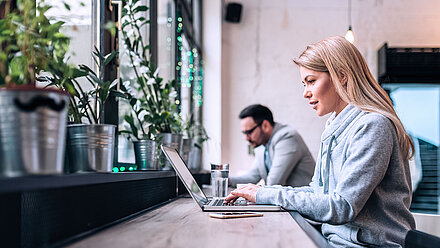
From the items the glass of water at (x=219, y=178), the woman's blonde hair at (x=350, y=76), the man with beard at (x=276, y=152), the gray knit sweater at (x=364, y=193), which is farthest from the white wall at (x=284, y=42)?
the gray knit sweater at (x=364, y=193)

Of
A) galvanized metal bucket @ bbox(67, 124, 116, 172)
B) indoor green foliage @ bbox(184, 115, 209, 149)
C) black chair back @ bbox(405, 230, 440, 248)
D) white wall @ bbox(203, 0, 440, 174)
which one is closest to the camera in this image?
galvanized metal bucket @ bbox(67, 124, 116, 172)

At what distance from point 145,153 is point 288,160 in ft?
5.51

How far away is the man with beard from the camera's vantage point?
364 centimetres

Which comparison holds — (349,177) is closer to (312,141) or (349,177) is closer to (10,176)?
(10,176)

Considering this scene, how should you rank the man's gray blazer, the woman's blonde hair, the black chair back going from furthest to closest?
the man's gray blazer → the woman's blonde hair → the black chair back

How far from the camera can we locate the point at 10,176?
78 cm

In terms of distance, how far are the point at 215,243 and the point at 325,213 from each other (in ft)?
2.15

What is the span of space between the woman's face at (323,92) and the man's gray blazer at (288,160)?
1.59 m

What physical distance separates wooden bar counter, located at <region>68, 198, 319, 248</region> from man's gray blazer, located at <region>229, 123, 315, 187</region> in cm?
197

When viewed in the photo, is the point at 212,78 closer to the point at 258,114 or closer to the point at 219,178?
the point at 258,114

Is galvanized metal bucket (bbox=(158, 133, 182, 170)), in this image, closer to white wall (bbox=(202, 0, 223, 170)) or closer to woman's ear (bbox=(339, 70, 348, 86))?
woman's ear (bbox=(339, 70, 348, 86))

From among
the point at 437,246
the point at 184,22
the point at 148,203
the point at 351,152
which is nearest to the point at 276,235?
the point at 437,246

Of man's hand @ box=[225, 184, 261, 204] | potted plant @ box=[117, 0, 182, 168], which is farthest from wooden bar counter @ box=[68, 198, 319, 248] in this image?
potted plant @ box=[117, 0, 182, 168]

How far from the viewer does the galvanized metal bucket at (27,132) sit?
0.82 m
